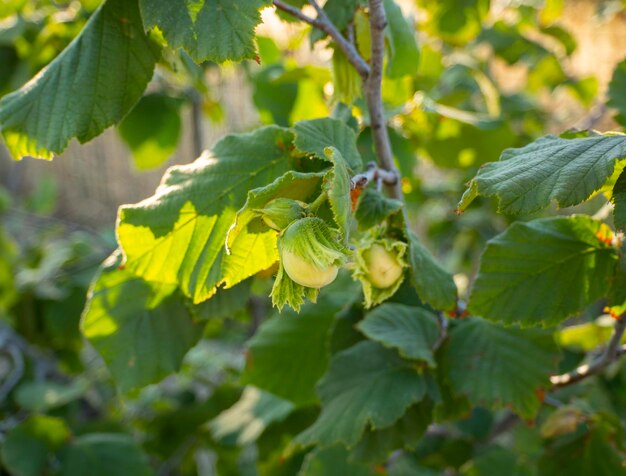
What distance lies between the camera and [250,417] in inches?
59.8

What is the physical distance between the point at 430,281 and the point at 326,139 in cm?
22

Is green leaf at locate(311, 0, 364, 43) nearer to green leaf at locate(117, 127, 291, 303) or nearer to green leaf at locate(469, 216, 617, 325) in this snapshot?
green leaf at locate(117, 127, 291, 303)

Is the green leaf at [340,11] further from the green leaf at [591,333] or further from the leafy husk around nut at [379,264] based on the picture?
the green leaf at [591,333]

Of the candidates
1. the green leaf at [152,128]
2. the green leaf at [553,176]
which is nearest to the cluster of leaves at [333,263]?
the green leaf at [553,176]

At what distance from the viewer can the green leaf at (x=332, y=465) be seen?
3.93 feet

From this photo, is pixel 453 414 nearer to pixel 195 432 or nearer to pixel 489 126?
pixel 489 126

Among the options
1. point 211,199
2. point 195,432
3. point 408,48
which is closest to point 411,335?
point 211,199

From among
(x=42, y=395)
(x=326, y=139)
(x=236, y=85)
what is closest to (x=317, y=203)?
(x=326, y=139)

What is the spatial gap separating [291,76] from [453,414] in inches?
29.6

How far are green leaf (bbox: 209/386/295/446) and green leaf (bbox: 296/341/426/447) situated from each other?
42cm

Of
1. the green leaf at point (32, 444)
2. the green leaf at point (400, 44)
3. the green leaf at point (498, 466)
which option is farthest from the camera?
the green leaf at point (32, 444)

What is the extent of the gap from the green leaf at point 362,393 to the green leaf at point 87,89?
0.50 m

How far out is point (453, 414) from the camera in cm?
101

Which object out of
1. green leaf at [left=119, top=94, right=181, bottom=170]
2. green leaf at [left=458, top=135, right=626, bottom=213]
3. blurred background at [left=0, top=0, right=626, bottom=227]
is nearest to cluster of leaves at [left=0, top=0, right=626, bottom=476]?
green leaf at [left=458, top=135, right=626, bottom=213]
